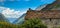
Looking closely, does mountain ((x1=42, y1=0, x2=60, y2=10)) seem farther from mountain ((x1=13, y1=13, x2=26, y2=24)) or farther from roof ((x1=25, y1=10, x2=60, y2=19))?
mountain ((x1=13, y1=13, x2=26, y2=24))

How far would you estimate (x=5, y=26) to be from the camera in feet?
35.7

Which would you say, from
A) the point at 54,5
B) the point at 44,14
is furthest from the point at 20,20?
the point at 54,5

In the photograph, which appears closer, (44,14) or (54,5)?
(54,5)

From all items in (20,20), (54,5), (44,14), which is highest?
(54,5)

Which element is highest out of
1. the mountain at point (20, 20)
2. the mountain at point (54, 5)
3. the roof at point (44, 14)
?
the mountain at point (54, 5)

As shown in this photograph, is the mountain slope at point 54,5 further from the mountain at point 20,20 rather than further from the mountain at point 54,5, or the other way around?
the mountain at point 20,20

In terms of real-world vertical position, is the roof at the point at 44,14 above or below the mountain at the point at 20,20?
above

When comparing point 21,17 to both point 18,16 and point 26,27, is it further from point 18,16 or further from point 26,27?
point 26,27

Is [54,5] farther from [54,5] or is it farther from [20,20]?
[20,20]

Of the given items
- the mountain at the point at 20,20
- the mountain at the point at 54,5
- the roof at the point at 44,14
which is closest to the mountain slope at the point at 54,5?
the mountain at the point at 54,5

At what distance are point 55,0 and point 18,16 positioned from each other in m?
1.92

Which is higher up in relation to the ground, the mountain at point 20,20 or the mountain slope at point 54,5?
the mountain slope at point 54,5

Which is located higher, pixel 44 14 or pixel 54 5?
pixel 54 5

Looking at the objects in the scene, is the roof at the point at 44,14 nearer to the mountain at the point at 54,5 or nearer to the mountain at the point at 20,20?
the mountain at the point at 54,5
